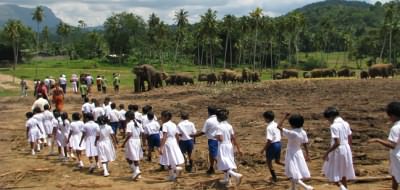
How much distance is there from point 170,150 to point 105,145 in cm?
199

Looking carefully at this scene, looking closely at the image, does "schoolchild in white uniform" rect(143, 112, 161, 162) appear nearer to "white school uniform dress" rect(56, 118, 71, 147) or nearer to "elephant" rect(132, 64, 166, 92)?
"white school uniform dress" rect(56, 118, 71, 147)

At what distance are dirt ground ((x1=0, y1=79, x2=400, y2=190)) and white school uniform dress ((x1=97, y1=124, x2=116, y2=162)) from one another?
0.52 metres

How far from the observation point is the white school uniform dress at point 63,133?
A: 54.9 ft

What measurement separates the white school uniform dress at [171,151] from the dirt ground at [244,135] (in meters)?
0.52

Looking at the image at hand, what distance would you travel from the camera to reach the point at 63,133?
16797 mm

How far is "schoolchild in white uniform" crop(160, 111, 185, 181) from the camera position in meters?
13.0

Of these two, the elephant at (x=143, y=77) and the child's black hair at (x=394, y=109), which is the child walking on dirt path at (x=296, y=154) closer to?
the child's black hair at (x=394, y=109)

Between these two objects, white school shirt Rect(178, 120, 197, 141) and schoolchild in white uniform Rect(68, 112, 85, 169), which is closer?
white school shirt Rect(178, 120, 197, 141)

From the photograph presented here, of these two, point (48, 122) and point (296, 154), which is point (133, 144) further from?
point (48, 122)

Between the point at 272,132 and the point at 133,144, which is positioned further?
the point at 133,144

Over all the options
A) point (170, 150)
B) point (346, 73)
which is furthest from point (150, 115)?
point (346, 73)

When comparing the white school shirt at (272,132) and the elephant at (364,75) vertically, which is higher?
the elephant at (364,75)

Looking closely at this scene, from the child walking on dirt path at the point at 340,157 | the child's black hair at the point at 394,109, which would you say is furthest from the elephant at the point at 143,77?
the child's black hair at the point at 394,109

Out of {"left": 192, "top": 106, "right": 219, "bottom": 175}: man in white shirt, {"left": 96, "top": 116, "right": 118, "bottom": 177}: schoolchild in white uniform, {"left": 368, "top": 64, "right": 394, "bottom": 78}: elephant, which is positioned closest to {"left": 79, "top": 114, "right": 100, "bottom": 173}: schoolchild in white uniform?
{"left": 96, "top": 116, "right": 118, "bottom": 177}: schoolchild in white uniform
